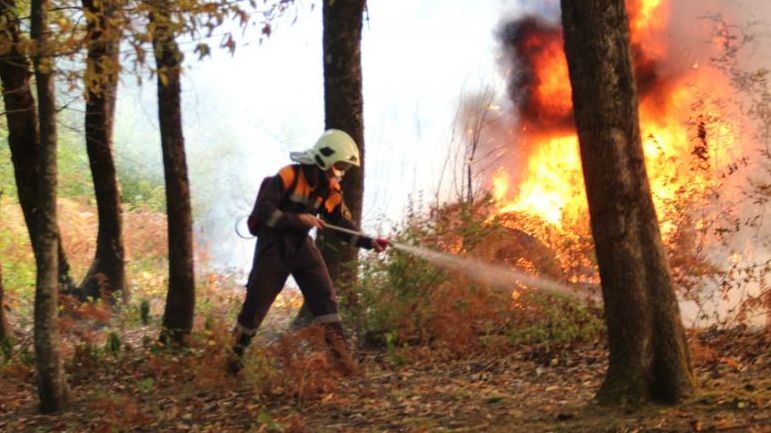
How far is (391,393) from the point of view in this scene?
8.27 meters

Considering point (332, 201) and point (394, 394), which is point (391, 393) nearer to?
point (394, 394)

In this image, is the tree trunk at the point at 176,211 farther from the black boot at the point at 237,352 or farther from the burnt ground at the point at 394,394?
the black boot at the point at 237,352

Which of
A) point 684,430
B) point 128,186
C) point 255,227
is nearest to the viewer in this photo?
point 684,430

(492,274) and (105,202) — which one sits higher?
(105,202)

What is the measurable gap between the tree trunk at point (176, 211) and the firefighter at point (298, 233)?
178 cm

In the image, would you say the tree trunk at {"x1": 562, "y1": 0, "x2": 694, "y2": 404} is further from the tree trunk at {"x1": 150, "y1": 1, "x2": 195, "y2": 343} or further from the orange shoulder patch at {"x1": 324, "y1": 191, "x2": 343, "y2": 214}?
the tree trunk at {"x1": 150, "y1": 1, "x2": 195, "y2": 343}

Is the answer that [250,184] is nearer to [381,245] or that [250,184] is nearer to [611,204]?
[381,245]

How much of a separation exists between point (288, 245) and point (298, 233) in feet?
0.42

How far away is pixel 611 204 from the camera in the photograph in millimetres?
6281

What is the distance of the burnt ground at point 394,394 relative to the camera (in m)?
6.45

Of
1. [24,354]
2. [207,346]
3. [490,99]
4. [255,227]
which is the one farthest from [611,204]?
[490,99]

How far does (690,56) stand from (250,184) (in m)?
11.3

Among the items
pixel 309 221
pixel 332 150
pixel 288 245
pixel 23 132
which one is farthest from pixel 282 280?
pixel 23 132

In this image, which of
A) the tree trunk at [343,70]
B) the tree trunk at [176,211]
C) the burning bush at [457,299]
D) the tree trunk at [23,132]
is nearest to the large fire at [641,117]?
the burning bush at [457,299]
